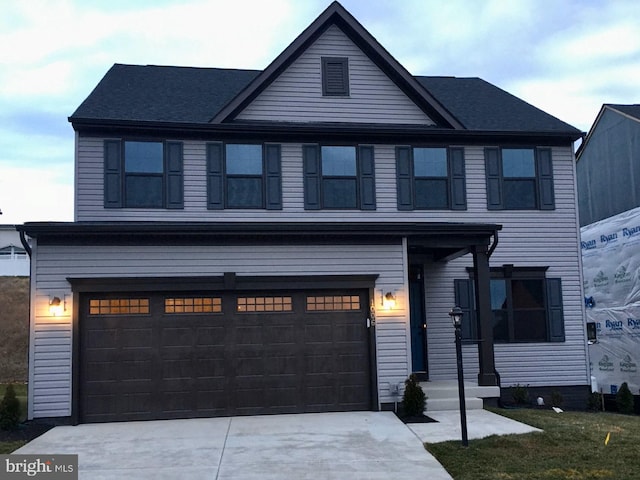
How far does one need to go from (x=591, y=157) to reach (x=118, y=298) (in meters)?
17.2

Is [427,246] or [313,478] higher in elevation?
[427,246]

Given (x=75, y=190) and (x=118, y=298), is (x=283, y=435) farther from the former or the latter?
(x=75, y=190)

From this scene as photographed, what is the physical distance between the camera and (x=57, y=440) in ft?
31.6

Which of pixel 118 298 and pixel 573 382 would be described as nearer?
pixel 118 298

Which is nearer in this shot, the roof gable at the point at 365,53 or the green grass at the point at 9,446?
the green grass at the point at 9,446

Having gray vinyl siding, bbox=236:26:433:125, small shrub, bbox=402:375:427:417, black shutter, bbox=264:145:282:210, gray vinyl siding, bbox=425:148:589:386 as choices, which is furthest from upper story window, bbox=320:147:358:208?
small shrub, bbox=402:375:427:417

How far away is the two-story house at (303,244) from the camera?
1130 cm

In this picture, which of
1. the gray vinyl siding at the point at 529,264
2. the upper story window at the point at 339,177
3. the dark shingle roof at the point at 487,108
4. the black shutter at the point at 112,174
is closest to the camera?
the black shutter at the point at 112,174

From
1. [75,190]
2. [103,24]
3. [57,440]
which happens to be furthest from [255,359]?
[103,24]

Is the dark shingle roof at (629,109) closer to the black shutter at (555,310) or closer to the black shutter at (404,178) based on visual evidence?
the black shutter at (555,310)

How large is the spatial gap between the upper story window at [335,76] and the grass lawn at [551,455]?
26.4 feet

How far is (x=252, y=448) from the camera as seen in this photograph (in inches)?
350

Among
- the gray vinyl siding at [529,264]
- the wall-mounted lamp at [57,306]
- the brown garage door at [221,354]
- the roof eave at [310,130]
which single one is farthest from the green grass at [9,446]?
the gray vinyl siding at [529,264]

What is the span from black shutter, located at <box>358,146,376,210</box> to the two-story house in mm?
32
